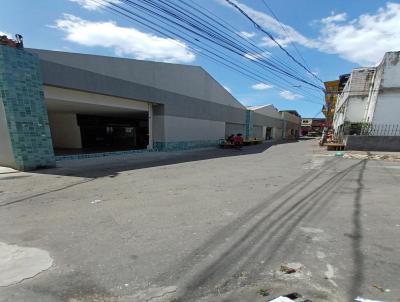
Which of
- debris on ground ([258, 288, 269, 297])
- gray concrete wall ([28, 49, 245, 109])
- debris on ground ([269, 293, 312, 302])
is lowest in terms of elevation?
debris on ground ([258, 288, 269, 297])

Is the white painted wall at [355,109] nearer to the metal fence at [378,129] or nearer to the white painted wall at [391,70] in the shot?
the metal fence at [378,129]

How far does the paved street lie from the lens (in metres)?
2.77

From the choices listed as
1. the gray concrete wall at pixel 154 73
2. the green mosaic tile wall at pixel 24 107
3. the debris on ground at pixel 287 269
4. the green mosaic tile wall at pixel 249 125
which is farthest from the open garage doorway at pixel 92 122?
the green mosaic tile wall at pixel 249 125

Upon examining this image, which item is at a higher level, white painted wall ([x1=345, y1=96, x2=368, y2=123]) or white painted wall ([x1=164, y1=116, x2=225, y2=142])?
white painted wall ([x1=345, y1=96, x2=368, y2=123])

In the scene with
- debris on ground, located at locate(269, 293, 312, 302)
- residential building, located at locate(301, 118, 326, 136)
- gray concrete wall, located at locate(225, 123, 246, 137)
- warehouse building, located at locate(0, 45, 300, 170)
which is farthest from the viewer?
residential building, located at locate(301, 118, 326, 136)

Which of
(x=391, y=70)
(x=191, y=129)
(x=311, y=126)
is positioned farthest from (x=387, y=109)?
(x=311, y=126)

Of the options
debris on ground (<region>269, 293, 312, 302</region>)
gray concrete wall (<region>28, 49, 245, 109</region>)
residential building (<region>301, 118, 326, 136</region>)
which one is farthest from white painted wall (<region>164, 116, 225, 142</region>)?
residential building (<region>301, 118, 326, 136</region>)

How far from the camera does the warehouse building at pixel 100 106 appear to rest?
10.2 metres

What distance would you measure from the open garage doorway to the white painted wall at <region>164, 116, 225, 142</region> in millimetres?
1536

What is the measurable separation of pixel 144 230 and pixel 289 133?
57087 millimetres

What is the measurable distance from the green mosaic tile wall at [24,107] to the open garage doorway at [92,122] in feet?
4.94

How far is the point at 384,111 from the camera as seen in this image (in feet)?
66.3

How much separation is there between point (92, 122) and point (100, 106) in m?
9.27

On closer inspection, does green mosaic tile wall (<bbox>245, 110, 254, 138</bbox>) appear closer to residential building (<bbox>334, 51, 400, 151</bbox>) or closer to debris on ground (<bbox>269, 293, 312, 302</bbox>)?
residential building (<bbox>334, 51, 400, 151</bbox>)
